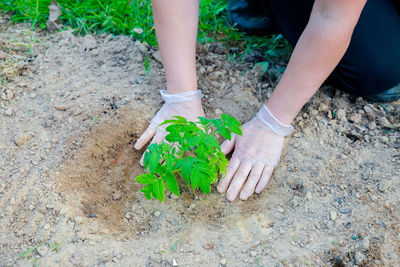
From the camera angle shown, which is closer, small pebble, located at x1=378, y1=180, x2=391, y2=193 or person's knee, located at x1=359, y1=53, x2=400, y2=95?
small pebble, located at x1=378, y1=180, x2=391, y2=193

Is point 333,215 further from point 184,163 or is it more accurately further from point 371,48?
point 371,48

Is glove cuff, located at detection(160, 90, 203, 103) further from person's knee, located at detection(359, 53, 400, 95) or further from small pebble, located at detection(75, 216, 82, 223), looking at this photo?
person's knee, located at detection(359, 53, 400, 95)

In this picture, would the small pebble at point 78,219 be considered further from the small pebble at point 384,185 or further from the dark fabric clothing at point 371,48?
the dark fabric clothing at point 371,48

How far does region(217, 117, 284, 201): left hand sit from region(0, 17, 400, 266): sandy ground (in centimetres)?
6

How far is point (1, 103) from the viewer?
7.87 feet

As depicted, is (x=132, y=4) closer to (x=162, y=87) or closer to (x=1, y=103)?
(x=162, y=87)

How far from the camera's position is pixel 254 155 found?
211cm

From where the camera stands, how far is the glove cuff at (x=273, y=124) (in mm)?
2129

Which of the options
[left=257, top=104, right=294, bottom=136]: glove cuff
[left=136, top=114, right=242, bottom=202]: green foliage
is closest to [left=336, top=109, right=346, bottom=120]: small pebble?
[left=257, top=104, right=294, bottom=136]: glove cuff

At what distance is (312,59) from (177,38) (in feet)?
2.43

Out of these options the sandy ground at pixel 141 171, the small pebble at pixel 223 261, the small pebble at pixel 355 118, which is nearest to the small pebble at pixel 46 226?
the sandy ground at pixel 141 171

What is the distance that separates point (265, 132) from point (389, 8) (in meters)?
1.15

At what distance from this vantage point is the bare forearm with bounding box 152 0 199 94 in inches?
83.0

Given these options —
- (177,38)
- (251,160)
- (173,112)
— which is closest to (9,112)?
(173,112)
